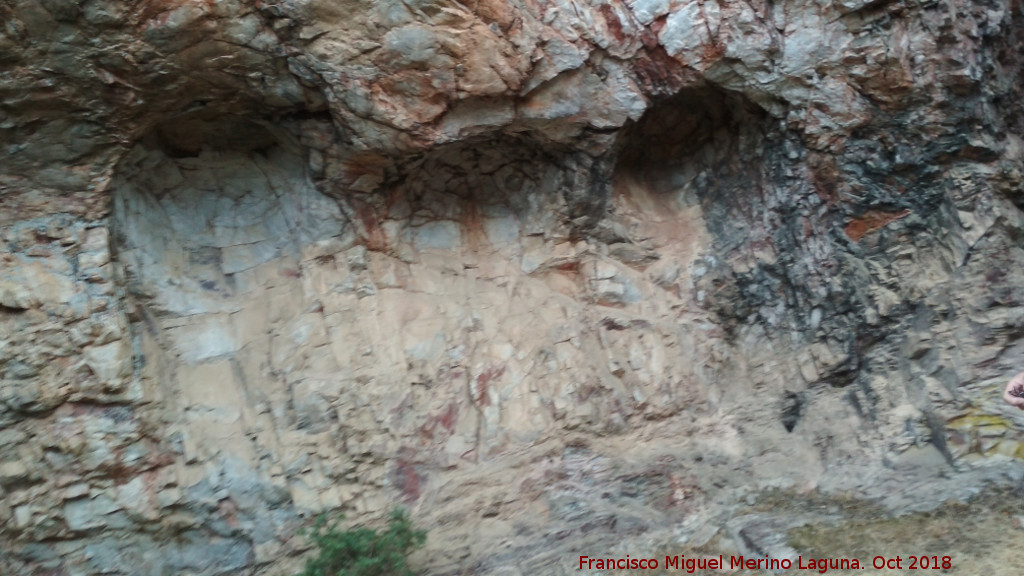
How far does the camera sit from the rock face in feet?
12.0

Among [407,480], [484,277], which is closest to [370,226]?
[484,277]

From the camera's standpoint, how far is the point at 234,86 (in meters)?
3.81

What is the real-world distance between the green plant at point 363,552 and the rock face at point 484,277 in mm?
252

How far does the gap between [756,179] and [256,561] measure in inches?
141

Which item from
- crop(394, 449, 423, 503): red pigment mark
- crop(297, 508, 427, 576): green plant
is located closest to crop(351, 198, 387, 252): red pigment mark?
crop(394, 449, 423, 503): red pigment mark

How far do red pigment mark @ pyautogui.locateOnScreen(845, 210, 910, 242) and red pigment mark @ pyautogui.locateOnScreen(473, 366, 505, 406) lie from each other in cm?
219

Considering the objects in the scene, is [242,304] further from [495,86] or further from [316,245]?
[495,86]

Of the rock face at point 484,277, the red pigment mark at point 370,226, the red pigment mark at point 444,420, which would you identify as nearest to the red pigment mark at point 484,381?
the rock face at point 484,277

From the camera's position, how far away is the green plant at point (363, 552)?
3.62m

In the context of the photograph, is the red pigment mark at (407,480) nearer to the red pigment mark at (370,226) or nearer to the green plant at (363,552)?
the green plant at (363,552)

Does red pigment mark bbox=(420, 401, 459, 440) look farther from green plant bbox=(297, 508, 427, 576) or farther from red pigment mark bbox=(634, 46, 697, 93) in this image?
red pigment mark bbox=(634, 46, 697, 93)

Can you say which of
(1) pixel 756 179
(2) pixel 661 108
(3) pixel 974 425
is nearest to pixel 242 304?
(2) pixel 661 108

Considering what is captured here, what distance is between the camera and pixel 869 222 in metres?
4.32

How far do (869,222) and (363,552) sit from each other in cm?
333
